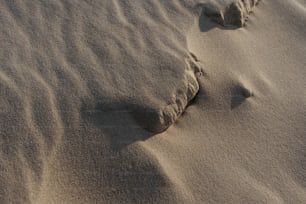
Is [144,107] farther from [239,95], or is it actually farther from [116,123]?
[239,95]

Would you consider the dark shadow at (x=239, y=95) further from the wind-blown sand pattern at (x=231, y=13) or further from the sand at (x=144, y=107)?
the wind-blown sand pattern at (x=231, y=13)

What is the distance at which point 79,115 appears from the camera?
6.32 feet

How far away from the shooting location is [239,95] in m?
2.25

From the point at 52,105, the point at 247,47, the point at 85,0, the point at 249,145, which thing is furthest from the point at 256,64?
the point at 52,105

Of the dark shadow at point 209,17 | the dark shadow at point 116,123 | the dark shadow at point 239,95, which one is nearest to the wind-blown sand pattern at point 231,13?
the dark shadow at point 209,17

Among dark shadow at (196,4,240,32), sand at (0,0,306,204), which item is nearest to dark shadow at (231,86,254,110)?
sand at (0,0,306,204)

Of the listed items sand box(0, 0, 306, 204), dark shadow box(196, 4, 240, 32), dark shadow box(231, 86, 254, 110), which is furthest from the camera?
dark shadow box(196, 4, 240, 32)

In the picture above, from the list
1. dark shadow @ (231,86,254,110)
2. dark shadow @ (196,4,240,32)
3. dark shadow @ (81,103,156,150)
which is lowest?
dark shadow @ (81,103,156,150)

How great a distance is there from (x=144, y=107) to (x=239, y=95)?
1.97 ft

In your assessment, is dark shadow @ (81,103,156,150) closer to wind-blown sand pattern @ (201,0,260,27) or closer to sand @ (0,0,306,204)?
sand @ (0,0,306,204)

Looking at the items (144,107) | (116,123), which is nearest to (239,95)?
(144,107)

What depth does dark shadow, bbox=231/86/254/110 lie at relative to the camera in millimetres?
2223

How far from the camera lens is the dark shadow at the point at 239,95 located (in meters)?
2.22

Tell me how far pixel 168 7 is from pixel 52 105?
1047mm
